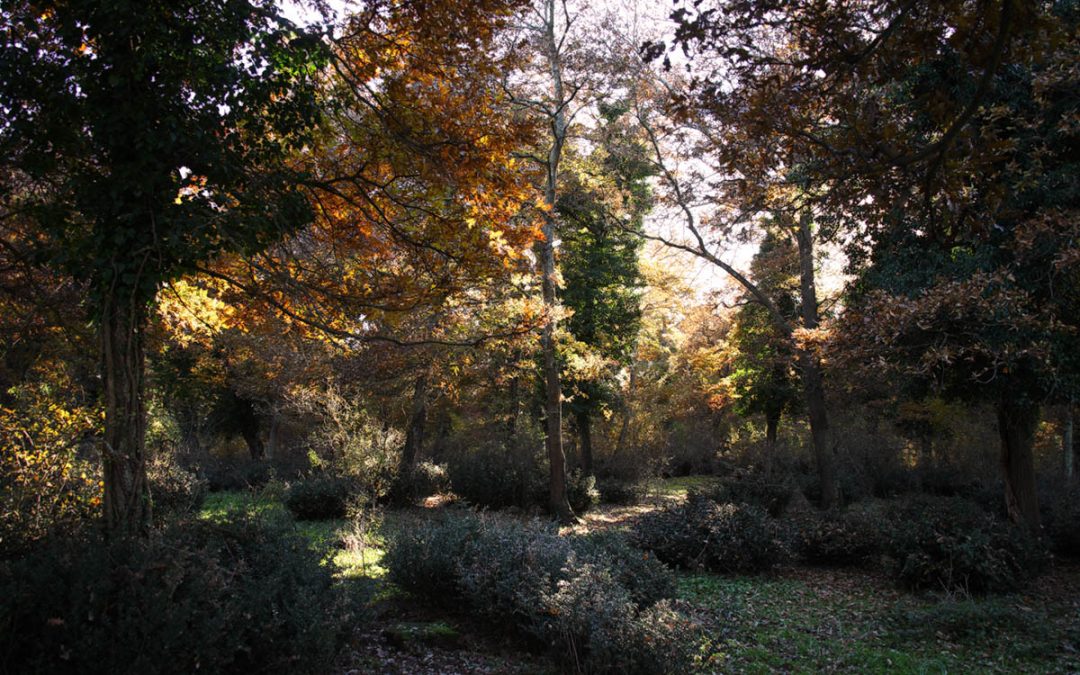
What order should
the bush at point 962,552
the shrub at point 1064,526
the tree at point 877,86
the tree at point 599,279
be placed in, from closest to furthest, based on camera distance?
1. the tree at point 877,86
2. the bush at point 962,552
3. the shrub at point 1064,526
4. the tree at point 599,279

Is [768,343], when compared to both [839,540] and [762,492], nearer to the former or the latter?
[762,492]

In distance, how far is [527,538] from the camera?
6.90 m

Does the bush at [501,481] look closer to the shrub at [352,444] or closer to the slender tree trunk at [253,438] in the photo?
the shrub at [352,444]

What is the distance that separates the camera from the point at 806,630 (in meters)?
7.27

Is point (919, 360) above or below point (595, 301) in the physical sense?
below

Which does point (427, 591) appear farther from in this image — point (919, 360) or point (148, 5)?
point (919, 360)

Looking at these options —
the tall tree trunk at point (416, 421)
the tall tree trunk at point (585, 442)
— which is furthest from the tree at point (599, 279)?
the tall tree trunk at point (416, 421)

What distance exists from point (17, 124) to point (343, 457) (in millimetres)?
9367

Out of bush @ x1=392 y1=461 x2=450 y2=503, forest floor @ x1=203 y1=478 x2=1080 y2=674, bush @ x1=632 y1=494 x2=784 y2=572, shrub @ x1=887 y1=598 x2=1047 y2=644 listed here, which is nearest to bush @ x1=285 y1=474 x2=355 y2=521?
bush @ x1=392 y1=461 x2=450 y2=503

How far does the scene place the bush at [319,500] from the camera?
12.8 m

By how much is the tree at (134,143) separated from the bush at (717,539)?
7.81 metres

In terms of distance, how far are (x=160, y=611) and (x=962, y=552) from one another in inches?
373

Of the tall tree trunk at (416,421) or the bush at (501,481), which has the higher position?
the tall tree trunk at (416,421)

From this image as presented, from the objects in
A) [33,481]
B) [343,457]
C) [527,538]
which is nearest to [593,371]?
[343,457]
